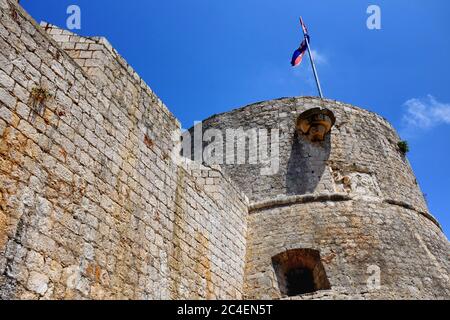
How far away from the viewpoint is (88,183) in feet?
12.6

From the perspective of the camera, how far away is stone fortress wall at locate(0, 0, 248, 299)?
10.2 feet

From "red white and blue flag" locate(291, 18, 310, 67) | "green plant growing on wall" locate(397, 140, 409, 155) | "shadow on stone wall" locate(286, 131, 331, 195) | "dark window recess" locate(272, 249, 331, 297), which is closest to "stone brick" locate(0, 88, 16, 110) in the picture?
"dark window recess" locate(272, 249, 331, 297)

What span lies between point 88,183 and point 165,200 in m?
1.40

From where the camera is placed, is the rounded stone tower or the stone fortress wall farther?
the rounded stone tower

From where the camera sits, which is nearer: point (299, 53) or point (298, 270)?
point (298, 270)

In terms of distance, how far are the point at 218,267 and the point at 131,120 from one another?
259 centimetres

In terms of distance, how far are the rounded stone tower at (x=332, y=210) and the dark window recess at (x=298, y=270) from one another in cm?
2

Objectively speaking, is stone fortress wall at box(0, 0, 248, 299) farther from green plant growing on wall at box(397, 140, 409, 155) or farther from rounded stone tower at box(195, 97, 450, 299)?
green plant growing on wall at box(397, 140, 409, 155)

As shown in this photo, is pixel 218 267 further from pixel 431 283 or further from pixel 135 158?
pixel 431 283

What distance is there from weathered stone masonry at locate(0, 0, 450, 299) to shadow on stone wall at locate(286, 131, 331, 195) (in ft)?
0.08

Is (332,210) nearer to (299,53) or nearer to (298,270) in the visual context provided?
(298,270)

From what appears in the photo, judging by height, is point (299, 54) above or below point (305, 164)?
above

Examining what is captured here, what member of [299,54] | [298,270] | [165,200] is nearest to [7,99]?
[165,200]
